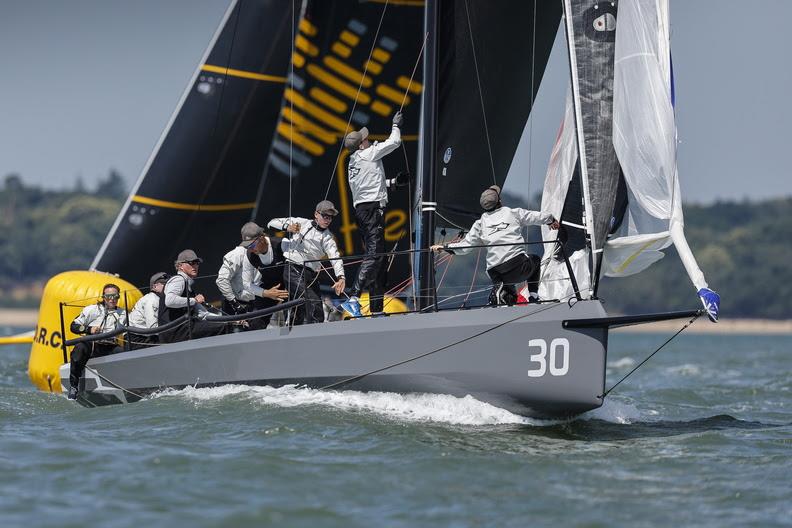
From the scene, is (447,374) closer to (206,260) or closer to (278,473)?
(278,473)

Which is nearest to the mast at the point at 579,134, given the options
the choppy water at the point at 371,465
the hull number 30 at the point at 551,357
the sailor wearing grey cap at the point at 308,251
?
the hull number 30 at the point at 551,357

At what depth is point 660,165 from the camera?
8.60 metres

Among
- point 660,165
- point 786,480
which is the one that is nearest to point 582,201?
point 660,165

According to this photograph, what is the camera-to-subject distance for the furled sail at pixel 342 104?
11695 mm

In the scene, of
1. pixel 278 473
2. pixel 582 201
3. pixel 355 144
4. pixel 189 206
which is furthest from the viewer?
pixel 189 206

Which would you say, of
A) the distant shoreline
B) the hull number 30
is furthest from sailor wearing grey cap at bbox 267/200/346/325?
the distant shoreline

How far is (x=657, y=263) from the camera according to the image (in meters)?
74.9

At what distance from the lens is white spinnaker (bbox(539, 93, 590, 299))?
356 inches

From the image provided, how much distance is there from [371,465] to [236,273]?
9.80 feet

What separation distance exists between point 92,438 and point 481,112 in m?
3.97

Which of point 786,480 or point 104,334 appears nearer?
point 786,480

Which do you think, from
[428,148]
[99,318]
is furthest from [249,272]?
[428,148]

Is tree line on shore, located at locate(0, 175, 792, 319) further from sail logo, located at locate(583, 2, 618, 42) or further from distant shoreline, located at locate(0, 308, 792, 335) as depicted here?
sail logo, located at locate(583, 2, 618, 42)

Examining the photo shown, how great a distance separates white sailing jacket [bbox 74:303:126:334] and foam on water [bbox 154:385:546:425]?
1603mm
